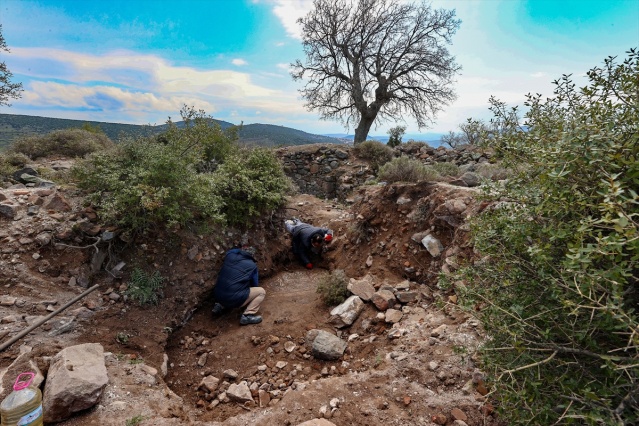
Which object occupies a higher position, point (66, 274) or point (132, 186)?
point (132, 186)

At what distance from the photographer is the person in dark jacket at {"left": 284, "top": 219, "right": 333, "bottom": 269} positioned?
6.44 meters

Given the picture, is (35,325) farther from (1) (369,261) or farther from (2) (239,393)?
(1) (369,261)

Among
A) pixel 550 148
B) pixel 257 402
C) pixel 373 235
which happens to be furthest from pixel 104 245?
pixel 550 148

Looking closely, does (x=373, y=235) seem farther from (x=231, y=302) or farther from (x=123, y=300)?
(x=123, y=300)

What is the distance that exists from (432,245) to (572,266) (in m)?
3.74

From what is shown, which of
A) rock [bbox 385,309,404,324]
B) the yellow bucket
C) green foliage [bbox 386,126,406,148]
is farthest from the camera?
green foliage [bbox 386,126,406,148]

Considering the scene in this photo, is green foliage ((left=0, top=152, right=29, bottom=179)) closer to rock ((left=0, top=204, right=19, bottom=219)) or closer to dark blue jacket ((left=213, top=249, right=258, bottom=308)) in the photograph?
rock ((left=0, top=204, right=19, bottom=219))

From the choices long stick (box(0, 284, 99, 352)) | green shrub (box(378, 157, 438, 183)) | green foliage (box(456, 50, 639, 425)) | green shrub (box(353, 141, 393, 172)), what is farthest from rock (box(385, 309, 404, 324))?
green shrub (box(353, 141, 393, 172))

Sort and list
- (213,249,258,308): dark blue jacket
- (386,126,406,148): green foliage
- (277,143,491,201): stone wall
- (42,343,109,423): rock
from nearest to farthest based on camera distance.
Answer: (42,343,109,423): rock
(213,249,258,308): dark blue jacket
(277,143,491,201): stone wall
(386,126,406,148): green foliage

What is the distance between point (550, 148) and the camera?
4.56 ft

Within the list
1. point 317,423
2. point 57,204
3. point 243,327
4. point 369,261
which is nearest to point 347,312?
point 369,261

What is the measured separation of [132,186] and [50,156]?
9.61 metres

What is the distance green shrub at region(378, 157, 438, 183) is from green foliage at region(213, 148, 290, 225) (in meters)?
2.35

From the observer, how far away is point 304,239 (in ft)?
21.1
